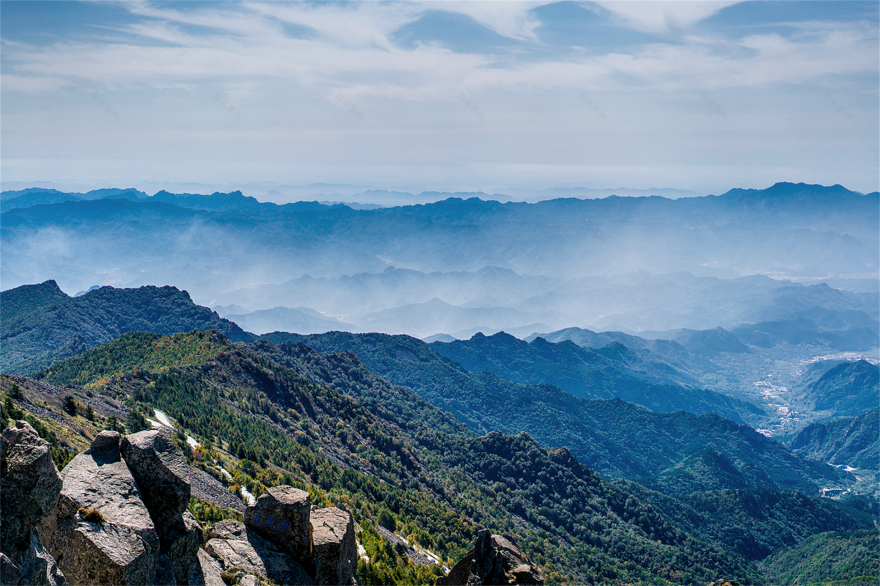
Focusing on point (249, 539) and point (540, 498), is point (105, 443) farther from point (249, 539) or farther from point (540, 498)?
point (540, 498)

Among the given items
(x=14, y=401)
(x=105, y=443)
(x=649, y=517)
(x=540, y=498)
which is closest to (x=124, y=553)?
(x=105, y=443)

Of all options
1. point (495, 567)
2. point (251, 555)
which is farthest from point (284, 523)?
point (495, 567)

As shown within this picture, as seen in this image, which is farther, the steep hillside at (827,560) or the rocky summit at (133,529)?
the steep hillside at (827,560)

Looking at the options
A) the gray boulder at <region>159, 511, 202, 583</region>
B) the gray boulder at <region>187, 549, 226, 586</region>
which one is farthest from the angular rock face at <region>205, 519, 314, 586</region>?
the gray boulder at <region>159, 511, 202, 583</region>

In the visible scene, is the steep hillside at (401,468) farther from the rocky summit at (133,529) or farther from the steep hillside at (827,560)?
the rocky summit at (133,529)

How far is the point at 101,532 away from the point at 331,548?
40.9 feet

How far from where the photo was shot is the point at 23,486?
731 inches

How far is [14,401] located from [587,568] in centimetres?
11394

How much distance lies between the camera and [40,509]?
18.9 metres

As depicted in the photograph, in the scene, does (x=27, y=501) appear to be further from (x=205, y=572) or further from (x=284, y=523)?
(x=284, y=523)

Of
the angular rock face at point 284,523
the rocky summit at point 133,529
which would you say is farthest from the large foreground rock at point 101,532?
the angular rock face at point 284,523

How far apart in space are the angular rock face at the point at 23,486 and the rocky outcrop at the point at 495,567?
74.3 feet

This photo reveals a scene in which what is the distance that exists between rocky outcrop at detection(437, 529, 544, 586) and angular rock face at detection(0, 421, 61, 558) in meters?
22.6

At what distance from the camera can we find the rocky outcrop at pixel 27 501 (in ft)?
58.4
